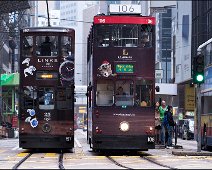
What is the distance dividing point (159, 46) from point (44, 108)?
100210 millimetres

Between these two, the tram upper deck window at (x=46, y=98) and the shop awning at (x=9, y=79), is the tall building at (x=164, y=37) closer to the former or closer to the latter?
the shop awning at (x=9, y=79)

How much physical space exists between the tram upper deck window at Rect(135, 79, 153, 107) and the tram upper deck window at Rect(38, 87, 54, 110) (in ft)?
12.9

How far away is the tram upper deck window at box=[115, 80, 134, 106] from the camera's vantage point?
82.3ft

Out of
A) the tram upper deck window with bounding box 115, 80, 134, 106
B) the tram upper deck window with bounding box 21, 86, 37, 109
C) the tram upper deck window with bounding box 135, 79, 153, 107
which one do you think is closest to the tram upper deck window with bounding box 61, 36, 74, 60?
the tram upper deck window with bounding box 21, 86, 37, 109

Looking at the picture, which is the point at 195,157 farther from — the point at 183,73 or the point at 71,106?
the point at 183,73

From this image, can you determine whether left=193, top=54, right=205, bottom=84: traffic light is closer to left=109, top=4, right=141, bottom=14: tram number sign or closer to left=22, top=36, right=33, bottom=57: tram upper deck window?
left=109, top=4, right=141, bottom=14: tram number sign

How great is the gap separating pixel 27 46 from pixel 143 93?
201 inches

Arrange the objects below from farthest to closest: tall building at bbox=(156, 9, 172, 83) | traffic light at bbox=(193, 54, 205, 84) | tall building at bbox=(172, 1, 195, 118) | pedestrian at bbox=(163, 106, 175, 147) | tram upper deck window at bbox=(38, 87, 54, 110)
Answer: tall building at bbox=(156, 9, 172, 83)
tall building at bbox=(172, 1, 195, 118)
pedestrian at bbox=(163, 106, 175, 147)
tram upper deck window at bbox=(38, 87, 54, 110)
traffic light at bbox=(193, 54, 205, 84)

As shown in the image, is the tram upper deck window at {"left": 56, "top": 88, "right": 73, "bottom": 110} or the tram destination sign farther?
the tram upper deck window at {"left": 56, "top": 88, "right": 73, "bottom": 110}

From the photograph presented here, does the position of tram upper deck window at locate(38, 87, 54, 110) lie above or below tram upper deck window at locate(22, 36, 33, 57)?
below

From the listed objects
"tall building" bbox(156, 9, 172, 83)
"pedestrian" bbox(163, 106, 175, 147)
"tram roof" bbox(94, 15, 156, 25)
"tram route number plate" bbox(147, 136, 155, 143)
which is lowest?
"tram route number plate" bbox(147, 136, 155, 143)

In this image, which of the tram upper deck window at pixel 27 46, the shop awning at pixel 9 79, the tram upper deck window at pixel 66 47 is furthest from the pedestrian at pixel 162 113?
the shop awning at pixel 9 79

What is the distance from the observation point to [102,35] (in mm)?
25297

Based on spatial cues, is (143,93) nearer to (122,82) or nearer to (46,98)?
(122,82)
